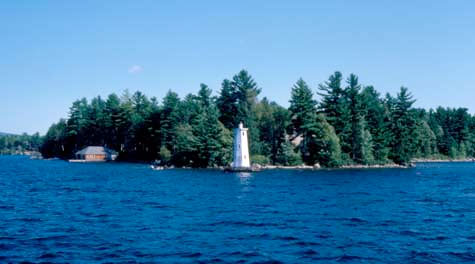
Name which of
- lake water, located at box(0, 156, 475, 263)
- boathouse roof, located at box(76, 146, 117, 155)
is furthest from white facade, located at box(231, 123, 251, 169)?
boathouse roof, located at box(76, 146, 117, 155)

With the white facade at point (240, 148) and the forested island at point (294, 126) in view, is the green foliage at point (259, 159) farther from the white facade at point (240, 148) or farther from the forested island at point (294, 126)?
the white facade at point (240, 148)

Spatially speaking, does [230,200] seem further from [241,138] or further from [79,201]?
[241,138]

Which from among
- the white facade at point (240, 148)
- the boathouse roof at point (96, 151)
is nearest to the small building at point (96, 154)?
the boathouse roof at point (96, 151)

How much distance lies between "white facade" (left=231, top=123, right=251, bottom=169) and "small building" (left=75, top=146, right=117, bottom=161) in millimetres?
76407

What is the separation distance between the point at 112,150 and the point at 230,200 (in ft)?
385

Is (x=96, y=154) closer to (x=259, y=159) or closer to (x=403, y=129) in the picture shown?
(x=259, y=159)

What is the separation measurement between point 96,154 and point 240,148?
80549 mm

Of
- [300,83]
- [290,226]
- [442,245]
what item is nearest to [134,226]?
[290,226]

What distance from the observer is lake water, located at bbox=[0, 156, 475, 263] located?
2255 cm

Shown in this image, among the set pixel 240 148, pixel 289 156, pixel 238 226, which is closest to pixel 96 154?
pixel 289 156

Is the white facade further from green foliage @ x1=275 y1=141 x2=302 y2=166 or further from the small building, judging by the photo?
the small building

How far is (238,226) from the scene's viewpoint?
30.0 m

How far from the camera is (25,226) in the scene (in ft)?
97.8

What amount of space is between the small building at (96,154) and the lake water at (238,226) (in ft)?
323
